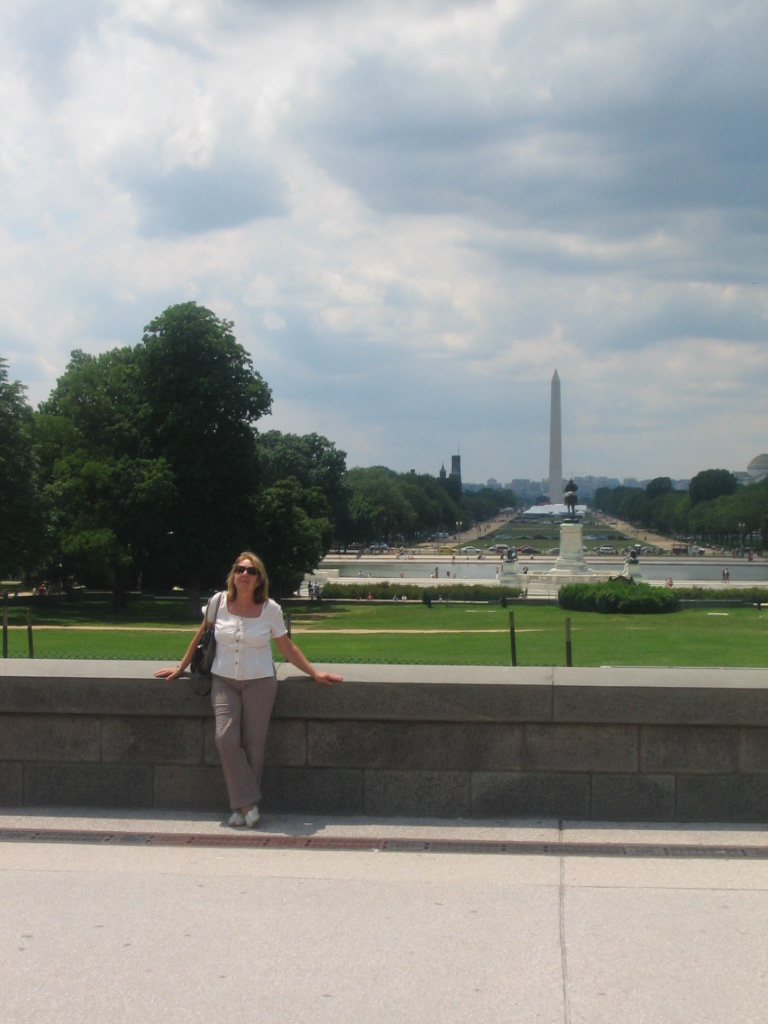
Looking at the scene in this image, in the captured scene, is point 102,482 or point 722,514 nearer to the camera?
point 102,482

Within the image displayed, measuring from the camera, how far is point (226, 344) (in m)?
49.8

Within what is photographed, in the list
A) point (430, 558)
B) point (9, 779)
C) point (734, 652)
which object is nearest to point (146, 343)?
point (734, 652)

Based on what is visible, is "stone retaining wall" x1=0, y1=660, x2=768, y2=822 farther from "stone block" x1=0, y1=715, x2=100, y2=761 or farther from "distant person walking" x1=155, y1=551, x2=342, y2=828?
"distant person walking" x1=155, y1=551, x2=342, y2=828

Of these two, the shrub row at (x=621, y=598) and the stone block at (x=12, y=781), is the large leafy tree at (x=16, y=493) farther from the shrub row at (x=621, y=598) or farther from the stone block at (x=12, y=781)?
the stone block at (x=12, y=781)

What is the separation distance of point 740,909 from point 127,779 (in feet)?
13.0

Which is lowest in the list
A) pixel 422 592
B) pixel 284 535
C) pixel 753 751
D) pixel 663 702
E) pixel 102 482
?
pixel 422 592

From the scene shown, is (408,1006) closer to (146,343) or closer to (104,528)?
(104,528)

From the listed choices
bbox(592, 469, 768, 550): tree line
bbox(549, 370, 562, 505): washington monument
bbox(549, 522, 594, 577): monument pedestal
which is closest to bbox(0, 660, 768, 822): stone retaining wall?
bbox(549, 522, 594, 577): monument pedestal

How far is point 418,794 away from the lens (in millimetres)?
7844

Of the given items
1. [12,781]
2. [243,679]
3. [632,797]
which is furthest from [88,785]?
[632,797]

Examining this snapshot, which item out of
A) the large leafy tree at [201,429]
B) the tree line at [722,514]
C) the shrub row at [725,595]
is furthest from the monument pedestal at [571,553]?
the tree line at [722,514]

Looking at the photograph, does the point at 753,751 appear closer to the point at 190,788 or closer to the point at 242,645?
the point at 242,645

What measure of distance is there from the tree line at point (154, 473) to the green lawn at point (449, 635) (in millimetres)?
2055

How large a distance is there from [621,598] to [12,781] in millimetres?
39131
